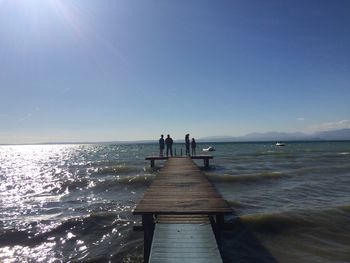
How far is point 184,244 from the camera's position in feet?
19.9

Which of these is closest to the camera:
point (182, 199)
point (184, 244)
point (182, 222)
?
point (184, 244)

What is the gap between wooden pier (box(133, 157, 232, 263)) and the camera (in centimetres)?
572

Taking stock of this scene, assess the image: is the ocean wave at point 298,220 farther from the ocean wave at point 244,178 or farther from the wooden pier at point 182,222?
the ocean wave at point 244,178

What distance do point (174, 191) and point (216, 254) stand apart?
4.86 metres

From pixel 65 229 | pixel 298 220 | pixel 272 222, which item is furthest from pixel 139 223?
pixel 298 220

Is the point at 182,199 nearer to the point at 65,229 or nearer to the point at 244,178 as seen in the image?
the point at 65,229

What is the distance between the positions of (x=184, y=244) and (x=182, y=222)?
1.62 metres

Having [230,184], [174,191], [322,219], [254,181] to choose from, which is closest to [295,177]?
[254,181]

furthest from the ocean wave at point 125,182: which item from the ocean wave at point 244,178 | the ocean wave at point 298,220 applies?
the ocean wave at point 298,220

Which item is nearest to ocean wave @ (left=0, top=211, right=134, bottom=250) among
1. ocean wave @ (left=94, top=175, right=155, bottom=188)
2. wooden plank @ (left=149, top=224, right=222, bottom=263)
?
wooden plank @ (left=149, top=224, right=222, bottom=263)

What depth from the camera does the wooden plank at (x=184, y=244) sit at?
18.1 ft

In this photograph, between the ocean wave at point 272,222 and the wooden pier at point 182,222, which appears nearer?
the wooden pier at point 182,222

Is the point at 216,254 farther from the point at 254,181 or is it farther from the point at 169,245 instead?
the point at 254,181

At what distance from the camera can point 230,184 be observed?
859 inches
